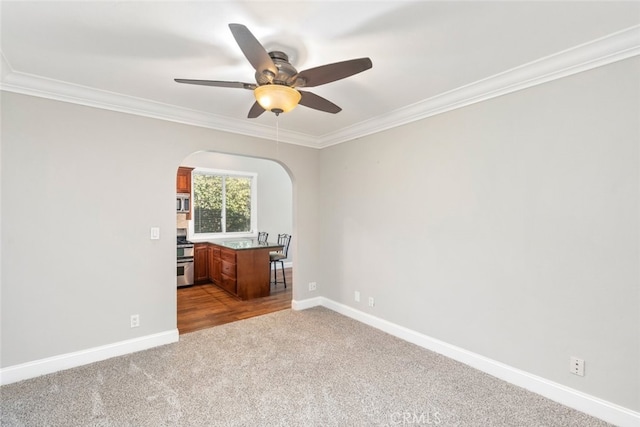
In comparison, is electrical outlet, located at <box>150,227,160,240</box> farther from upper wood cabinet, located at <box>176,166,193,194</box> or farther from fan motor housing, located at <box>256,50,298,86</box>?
upper wood cabinet, located at <box>176,166,193,194</box>

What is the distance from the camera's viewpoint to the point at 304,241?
14.1 ft

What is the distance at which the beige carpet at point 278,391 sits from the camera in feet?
6.56

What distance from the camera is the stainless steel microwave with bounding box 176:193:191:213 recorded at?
19.1ft

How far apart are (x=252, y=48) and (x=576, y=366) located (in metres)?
2.95

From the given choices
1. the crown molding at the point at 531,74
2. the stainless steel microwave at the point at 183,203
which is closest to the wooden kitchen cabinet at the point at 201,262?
the stainless steel microwave at the point at 183,203

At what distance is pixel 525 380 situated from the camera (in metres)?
2.33

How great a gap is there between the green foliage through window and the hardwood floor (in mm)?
1549

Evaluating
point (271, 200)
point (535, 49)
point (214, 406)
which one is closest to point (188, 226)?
point (271, 200)

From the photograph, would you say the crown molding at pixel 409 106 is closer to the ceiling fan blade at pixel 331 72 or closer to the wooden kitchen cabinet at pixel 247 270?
the ceiling fan blade at pixel 331 72

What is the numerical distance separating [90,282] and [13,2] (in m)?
2.17

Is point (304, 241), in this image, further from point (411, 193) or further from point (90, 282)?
point (90, 282)

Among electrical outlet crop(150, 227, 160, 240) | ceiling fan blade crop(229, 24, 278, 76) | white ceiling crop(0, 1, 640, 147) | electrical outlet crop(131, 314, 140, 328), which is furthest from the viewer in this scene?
electrical outlet crop(150, 227, 160, 240)

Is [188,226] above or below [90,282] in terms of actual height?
above

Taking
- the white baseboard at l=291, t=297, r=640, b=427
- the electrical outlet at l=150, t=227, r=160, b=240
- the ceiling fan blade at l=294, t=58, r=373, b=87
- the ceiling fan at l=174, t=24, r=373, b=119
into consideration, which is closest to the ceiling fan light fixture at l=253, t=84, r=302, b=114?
the ceiling fan at l=174, t=24, r=373, b=119
